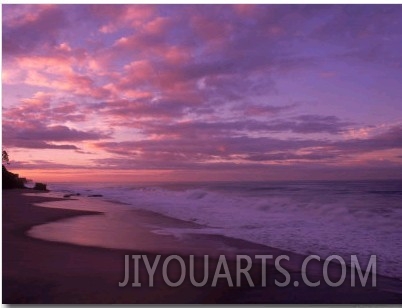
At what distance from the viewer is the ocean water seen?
5.29 metres

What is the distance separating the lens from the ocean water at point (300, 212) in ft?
17.4

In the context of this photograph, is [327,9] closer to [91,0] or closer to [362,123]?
[362,123]

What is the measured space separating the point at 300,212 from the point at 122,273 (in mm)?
4355

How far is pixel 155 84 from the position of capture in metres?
5.26

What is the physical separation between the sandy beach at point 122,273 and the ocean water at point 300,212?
51cm

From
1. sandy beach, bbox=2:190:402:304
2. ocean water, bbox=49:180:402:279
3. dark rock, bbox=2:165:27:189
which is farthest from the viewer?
dark rock, bbox=2:165:27:189

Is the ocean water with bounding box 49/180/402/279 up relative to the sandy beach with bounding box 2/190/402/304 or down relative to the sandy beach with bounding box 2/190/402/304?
up

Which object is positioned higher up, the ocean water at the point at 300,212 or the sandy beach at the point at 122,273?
the ocean water at the point at 300,212

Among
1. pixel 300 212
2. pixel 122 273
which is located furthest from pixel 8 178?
pixel 300 212

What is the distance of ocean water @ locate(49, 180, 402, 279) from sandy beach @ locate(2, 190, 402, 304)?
0.51 m

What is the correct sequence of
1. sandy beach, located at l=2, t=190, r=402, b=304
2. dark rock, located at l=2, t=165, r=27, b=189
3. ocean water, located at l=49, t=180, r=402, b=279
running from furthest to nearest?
dark rock, located at l=2, t=165, r=27, b=189 → ocean water, located at l=49, t=180, r=402, b=279 → sandy beach, located at l=2, t=190, r=402, b=304

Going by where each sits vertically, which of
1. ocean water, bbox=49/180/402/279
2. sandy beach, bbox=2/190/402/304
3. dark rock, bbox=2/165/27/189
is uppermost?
dark rock, bbox=2/165/27/189

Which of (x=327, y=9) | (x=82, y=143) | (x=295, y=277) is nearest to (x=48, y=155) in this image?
(x=82, y=143)

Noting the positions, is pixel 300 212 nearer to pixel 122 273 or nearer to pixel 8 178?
pixel 122 273
